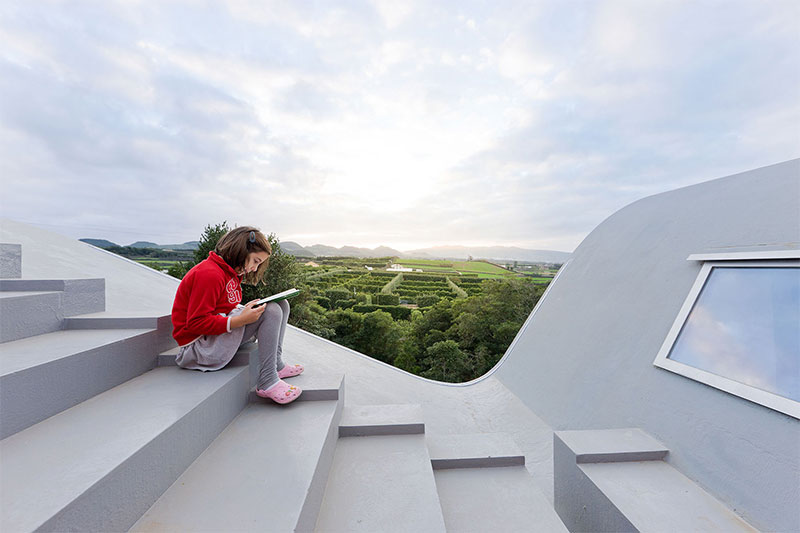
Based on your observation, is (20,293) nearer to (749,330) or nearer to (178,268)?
(749,330)

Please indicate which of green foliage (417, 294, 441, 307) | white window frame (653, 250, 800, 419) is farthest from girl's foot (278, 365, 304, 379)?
green foliage (417, 294, 441, 307)

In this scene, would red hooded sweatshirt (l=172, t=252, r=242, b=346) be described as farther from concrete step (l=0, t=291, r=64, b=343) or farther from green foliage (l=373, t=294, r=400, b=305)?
green foliage (l=373, t=294, r=400, b=305)

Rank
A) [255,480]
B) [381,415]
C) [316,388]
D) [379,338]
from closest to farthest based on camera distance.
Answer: [255,480], [316,388], [381,415], [379,338]

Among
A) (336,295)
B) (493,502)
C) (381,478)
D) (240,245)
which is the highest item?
(240,245)

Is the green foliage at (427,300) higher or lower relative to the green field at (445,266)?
lower

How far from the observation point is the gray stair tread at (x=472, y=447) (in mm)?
1853

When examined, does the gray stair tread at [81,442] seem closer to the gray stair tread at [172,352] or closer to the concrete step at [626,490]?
the gray stair tread at [172,352]

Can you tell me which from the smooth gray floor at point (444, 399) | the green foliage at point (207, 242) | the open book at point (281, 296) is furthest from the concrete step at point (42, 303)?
the green foliage at point (207, 242)

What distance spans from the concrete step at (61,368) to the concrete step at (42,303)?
0.17ft

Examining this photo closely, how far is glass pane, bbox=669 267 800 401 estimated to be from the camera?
1527 mm

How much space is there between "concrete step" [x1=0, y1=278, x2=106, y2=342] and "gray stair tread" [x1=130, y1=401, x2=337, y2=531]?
106cm

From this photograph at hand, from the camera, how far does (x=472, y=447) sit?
1.96 m

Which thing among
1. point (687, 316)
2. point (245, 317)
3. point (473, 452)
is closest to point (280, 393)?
point (245, 317)

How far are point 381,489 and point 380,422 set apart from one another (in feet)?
1.57
